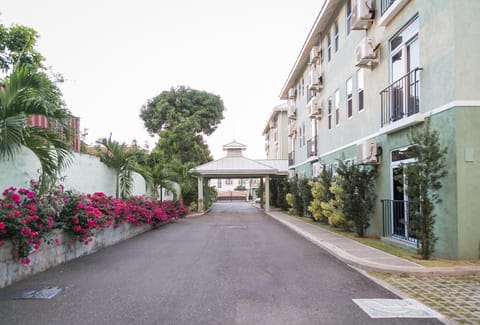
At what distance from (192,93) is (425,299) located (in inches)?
1497

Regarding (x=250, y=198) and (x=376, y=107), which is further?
(x=250, y=198)

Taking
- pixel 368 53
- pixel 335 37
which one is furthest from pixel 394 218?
pixel 335 37

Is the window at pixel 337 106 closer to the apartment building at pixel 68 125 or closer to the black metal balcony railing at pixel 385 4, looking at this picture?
the black metal balcony railing at pixel 385 4

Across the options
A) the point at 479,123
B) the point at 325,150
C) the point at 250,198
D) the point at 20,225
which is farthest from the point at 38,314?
the point at 250,198

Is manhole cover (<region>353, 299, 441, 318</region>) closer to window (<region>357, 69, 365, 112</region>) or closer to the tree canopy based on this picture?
window (<region>357, 69, 365, 112</region>)

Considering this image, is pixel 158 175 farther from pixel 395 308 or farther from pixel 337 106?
pixel 395 308

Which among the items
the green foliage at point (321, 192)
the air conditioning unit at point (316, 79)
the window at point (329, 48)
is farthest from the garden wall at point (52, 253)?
the window at point (329, 48)

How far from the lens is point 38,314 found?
4.88 metres

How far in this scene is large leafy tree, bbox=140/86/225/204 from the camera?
36969mm

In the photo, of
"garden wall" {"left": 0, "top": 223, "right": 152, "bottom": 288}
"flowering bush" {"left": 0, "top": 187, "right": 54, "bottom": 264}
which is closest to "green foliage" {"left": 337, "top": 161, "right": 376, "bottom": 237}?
"garden wall" {"left": 0, "top": 223, "right": 152, "bottom": 288}

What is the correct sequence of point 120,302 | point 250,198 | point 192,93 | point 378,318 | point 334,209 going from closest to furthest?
point 378,318 → point 120,302 → point 334,209 → point 192,93 → point 250,198

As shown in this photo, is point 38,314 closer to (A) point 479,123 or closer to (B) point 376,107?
(A) point 479,123

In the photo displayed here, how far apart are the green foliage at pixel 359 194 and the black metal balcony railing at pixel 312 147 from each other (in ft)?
27.9

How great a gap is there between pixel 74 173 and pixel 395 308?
8806mm
